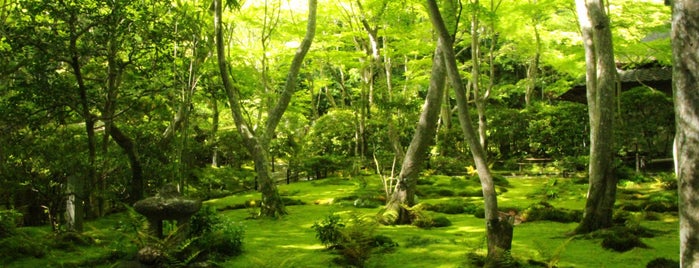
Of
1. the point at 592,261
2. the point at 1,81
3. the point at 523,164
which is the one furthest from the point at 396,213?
the point at 523,164

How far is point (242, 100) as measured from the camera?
1548cm

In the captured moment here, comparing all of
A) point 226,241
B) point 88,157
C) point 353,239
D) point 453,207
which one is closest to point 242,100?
point 453,207

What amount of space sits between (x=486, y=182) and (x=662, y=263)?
6.87 ft

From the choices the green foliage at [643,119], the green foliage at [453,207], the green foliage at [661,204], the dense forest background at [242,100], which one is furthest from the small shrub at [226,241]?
the green foliage at [643,119]

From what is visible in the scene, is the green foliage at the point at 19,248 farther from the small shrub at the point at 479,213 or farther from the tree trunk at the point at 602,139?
the tree trunk at the point at 602,139

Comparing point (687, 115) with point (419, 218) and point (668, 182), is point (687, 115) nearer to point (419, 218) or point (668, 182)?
point (419, 218)

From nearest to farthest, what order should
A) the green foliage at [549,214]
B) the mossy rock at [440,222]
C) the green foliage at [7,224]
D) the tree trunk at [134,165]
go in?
1. the green foliage at [7,224]
2. the tree trunk at [134,165]
3. the mossy rock at [440,222]
4. the green foliage at [549,214]

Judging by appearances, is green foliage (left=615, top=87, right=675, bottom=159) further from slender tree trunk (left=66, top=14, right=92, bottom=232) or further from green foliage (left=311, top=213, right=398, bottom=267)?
slender tree trunk (left=66, top=14, right=92, bottom=232)

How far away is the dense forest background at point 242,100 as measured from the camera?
7.32 metres

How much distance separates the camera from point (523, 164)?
18.0 metres

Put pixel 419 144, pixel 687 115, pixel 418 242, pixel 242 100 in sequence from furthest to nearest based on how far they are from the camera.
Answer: pixel 242 100
pixel 419 144
pixel 418 242
pixel 687 115

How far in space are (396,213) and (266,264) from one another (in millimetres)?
3128

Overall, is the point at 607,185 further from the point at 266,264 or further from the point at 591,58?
the point at 266,264

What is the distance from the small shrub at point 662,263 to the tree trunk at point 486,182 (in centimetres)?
155
